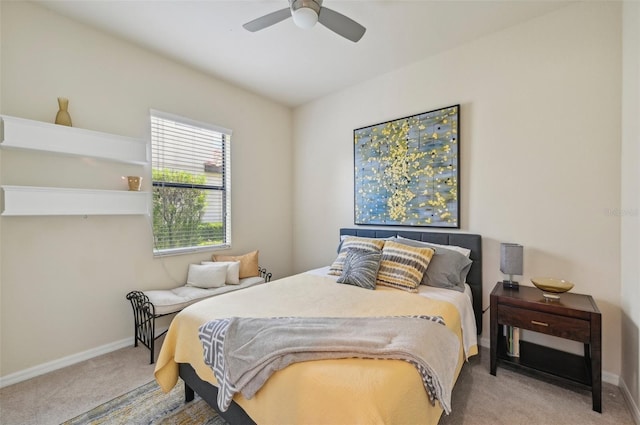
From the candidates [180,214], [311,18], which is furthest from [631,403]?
[180,214]

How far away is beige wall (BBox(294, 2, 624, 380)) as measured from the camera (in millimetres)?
2068

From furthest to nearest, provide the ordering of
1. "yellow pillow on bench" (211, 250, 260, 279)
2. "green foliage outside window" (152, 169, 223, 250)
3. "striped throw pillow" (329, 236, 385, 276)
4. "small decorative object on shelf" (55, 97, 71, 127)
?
"yellow pillow on bench" (211, 250, 260, 279) → "green foliage outside window" (152, 169, 223, 250) → "striped throw pillow" (329, 236, 385, 276) → "small decorative object on shelf" (55, 97, 71, 127)

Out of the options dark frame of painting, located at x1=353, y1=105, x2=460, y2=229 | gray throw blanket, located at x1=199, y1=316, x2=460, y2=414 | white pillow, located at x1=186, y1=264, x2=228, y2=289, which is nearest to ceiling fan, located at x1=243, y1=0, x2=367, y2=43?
dark frame of painting, located at x1=353, y1=105, x2=460, y2=229

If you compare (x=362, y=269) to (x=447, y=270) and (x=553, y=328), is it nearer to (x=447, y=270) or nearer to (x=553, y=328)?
(x=447, y=270)

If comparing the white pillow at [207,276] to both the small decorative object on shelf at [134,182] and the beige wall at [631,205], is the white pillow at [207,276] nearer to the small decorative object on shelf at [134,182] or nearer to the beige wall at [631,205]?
the small decorative object on shelf at [134,182]

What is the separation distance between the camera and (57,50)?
7.56ft

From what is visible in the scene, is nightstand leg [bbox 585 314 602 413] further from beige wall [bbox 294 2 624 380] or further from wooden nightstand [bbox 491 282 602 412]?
beige wall [bbox 294 2 624 380]

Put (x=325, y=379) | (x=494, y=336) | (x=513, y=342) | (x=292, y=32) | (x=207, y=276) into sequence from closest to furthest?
1. (x=325, y=379)
2. (x=494, y=336)
3. (x=513, y=342)
4. (x=292, y=32)
5. (x=207, y=276)

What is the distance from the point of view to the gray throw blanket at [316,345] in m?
1.22

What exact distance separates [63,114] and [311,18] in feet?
7.16

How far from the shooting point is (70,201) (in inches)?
87.9

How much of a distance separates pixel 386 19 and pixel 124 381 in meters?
3.68

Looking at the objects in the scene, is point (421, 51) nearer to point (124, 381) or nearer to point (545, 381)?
point (545, 381)

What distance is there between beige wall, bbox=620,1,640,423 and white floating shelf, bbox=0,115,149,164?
3.91m
